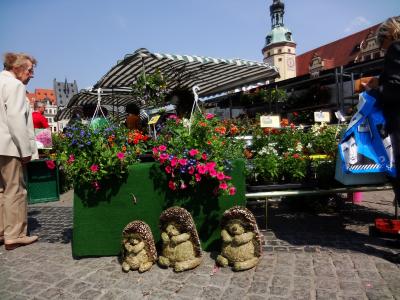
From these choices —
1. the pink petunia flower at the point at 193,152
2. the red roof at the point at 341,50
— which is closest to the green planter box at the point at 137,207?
the pink petunia flower at the point at 193,152

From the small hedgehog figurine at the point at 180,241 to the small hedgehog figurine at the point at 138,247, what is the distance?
0.42 ft

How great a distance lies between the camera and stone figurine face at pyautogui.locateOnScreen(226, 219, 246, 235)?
2787mm

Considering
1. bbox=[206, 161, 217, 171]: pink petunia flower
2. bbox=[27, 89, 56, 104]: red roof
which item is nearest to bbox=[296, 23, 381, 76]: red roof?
bbox=[206, 161, 217, 171]: pink petunia flower

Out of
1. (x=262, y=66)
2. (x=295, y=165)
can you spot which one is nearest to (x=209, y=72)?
(x=262, y=66)

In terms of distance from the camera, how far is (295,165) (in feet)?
12.2

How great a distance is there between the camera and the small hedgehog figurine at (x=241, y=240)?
9.12 feet

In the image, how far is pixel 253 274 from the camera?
107 inches

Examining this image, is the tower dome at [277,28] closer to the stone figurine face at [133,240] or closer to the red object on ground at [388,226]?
the red object on ground at [388,226]

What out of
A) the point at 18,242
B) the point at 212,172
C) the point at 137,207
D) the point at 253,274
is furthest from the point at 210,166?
the point at 18,242

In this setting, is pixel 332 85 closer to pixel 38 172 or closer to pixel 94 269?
pixel 38 172

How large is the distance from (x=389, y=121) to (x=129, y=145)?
7.93 feet

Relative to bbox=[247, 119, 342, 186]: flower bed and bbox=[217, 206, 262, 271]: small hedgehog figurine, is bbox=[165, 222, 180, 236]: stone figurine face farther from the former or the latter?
bbox=[247, 119, 342, 186]: flower bed

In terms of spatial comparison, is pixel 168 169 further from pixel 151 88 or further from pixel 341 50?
pixel 341 50

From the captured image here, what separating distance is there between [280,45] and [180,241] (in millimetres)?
64250
